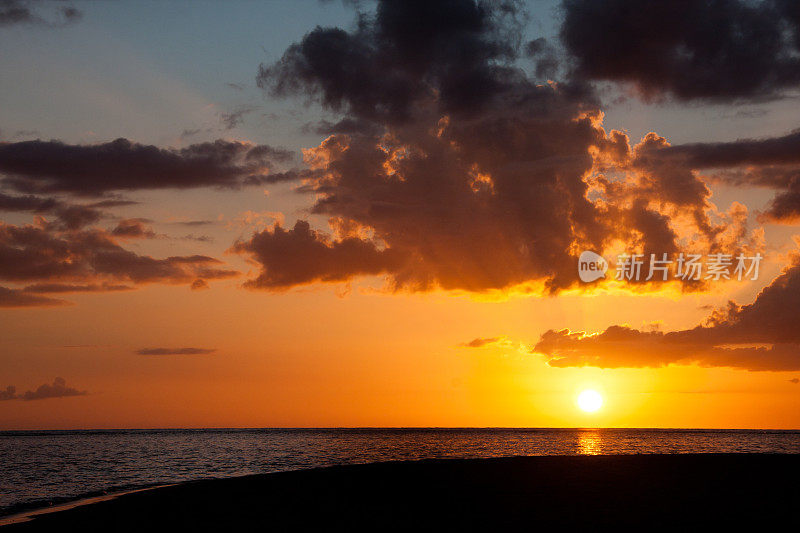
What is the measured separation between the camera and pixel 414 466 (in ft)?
145

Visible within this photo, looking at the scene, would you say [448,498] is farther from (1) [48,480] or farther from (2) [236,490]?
(1) [48,480]

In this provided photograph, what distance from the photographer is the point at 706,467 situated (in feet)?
125

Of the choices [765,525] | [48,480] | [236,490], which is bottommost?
[48,480]

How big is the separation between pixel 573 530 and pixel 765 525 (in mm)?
5815

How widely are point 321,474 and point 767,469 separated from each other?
2378cm

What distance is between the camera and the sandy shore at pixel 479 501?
73.6 ft

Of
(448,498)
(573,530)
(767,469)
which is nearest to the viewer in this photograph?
(573,530)

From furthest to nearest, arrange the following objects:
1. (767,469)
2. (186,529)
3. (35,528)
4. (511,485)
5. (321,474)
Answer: (321,474), (767,469), (511,485), (35,528), (186,529)

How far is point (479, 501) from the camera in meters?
27.0

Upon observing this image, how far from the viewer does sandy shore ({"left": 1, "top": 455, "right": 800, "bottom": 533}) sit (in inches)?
883

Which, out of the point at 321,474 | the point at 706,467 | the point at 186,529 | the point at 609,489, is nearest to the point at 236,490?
the point at 321,474

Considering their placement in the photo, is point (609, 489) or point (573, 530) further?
point (609, 489)

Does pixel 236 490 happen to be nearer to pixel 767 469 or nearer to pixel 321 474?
pixel 321 474

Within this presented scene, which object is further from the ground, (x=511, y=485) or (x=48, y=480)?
(x=511, y=485)
